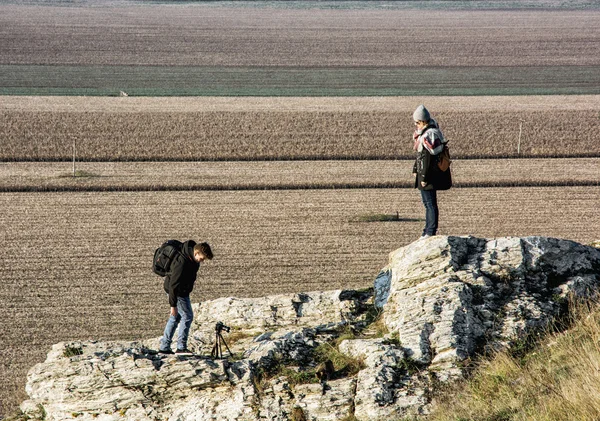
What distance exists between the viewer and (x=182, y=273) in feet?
34.4

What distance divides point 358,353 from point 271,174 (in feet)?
71.5

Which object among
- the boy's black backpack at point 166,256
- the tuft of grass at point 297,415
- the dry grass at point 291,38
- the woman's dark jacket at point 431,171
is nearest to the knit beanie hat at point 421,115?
the woman's dark jacket at point 431,171

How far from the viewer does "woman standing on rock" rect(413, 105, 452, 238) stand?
40.3 ft

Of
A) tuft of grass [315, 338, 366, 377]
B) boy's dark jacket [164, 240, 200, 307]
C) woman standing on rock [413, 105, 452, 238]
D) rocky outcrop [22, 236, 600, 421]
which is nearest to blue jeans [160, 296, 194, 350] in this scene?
boy's dark jacket [164, 240, 200, 307]

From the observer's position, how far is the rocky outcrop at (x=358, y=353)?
9.35 metres

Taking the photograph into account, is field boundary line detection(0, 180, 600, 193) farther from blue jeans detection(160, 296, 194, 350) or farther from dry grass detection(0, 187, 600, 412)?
blue jeans detection(160, 296, 194, 350)

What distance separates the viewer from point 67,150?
35000 mm

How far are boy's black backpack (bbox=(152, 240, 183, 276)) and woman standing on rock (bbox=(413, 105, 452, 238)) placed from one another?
156 inches

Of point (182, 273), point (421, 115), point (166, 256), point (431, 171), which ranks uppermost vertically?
point (421, 115)

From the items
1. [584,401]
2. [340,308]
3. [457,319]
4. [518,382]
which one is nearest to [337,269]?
[340,308]

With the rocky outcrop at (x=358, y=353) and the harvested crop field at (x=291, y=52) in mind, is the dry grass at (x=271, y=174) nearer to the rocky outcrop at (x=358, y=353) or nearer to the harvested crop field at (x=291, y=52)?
the rocky outcrop at (x=358, y=353)

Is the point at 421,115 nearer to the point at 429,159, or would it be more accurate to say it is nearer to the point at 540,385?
the point at 429,159

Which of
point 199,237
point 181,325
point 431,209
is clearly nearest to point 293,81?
point 199,237

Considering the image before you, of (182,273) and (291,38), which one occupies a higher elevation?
(291,38)
